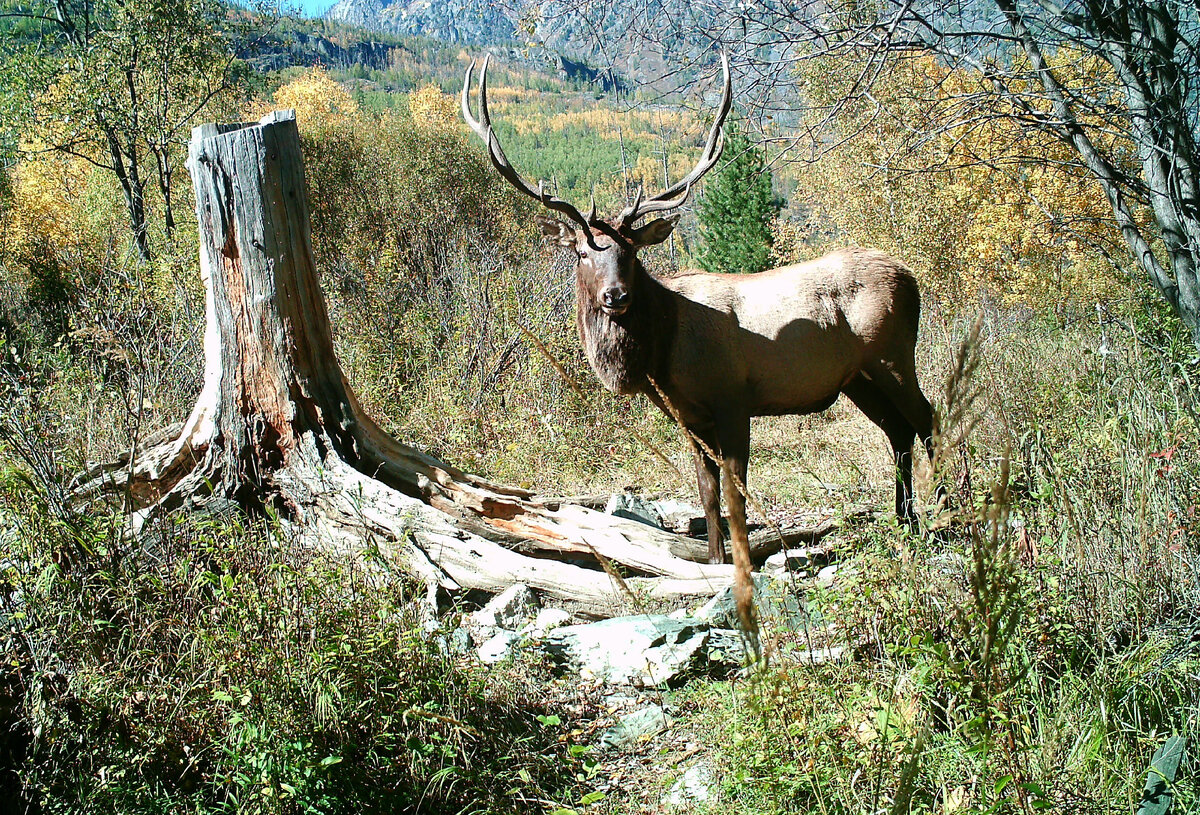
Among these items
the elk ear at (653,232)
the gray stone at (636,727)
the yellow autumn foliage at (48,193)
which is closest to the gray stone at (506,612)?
the gray stone at (636,727)

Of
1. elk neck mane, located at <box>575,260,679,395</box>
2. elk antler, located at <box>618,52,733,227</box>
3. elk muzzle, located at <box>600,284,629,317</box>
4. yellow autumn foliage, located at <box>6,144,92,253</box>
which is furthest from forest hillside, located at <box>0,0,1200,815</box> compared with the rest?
yellow autumn foliage, located at <box>6,144,92,253</box>

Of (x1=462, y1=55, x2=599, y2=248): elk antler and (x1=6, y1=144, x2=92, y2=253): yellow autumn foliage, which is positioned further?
(x1=6, y1=144, x2=92, y2=253): yellow autumn foliage

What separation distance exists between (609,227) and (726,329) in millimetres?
977

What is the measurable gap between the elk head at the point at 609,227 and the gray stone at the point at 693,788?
258 centimetres

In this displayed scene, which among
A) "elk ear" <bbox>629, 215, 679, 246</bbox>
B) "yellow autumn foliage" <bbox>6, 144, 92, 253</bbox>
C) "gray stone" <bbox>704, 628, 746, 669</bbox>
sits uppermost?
"yellow autumn foliage" <bbox>6, 144, 92, 253</bbox>

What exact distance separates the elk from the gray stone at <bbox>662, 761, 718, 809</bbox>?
6.84ft

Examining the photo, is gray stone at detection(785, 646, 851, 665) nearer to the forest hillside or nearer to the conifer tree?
the forest hillside

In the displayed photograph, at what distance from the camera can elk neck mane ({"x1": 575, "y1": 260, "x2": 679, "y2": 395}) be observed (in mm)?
5121

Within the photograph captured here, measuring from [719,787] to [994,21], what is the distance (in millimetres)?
4272

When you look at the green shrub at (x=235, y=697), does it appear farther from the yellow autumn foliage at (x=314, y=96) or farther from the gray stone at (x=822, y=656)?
the yellow autumn foliage at (x=314, y=96)

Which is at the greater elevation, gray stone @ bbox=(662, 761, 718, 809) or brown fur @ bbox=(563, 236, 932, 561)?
brown fur @ bbox=(563, 236, 932, 561)

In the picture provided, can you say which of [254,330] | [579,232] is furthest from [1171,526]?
[254,330]

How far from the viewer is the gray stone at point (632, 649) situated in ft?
11.8

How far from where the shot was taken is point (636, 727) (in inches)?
132
